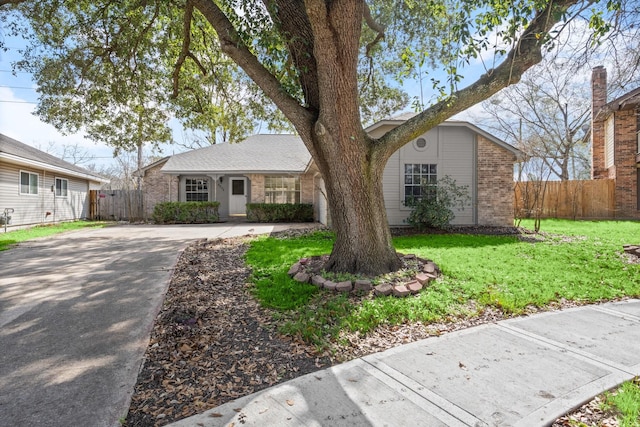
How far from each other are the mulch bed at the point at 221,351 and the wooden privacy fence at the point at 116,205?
15.0 m

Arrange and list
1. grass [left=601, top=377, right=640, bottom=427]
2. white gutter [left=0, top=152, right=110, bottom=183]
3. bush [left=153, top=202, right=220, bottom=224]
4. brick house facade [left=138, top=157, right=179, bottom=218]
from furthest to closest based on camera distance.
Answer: brick house facade [left=138, top=157, right=179, bottom=218] → bush [left=153, top=202, right=220, bottom=224] → white gutter [left=0, top=152, right=110, bottom=183] → grass [left=601, top=377, right=640, bottom=427]

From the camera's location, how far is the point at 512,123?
2598 centimetres

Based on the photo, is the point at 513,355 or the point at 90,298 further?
the point at 90,298

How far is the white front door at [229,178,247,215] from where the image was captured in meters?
18.0

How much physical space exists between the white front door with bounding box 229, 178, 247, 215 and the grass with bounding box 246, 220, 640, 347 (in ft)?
32.5

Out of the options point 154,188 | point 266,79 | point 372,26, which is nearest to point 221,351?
point 266,79

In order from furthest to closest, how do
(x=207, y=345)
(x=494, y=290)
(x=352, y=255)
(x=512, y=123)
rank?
(x=512, y=123), (x=352, y=255), (x=494, y=290), (x=207, y=345)

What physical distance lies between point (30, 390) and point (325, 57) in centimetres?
455

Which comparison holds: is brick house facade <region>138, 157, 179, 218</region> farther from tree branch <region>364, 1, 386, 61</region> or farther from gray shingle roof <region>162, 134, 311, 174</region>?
tree branch <region>364, 1, 386, 61</region>

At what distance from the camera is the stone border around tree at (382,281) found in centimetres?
432

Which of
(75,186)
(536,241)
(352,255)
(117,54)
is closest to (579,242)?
(536,241)

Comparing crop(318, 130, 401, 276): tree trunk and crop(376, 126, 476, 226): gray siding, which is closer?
crop(318, 130, 401, 276): tree trunk

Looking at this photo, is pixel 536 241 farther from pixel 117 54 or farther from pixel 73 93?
pixel 73 93

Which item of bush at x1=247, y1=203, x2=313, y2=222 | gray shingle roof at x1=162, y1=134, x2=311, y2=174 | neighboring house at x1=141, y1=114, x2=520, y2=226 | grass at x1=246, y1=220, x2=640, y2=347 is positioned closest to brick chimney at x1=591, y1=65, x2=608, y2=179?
neighboring house at x1=141, y1=114, x2=520, y2=226
